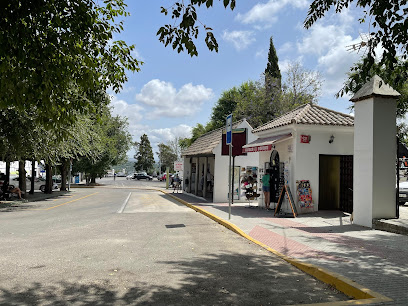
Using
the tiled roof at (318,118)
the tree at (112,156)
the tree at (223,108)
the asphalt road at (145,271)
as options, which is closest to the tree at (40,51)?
the asphalt road at (145,271)

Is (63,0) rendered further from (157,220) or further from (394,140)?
(394,140)

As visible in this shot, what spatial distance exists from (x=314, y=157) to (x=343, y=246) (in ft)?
20.7

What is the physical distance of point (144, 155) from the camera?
342ft

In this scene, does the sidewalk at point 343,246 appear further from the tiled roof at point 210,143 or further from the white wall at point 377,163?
the tiled roof at point 210,143

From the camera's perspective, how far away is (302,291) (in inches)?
187

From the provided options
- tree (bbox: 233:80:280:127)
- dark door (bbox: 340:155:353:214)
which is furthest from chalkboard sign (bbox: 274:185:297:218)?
tree (bbox: 233:80:280:127)

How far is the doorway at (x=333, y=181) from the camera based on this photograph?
540 inches

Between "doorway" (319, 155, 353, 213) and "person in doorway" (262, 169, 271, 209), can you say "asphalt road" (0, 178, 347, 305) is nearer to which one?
"person in doorway" (262, 169, 271, 209)

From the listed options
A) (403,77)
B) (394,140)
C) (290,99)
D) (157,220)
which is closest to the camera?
(403,77)

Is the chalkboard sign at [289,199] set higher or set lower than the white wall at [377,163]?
lower

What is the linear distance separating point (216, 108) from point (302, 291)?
169 feet

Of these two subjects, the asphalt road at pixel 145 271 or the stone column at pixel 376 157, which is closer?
the asphalt road at pixel 145 271

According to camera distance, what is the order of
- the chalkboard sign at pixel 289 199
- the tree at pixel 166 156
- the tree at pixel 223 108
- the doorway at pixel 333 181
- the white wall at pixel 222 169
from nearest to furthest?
1. the chalkboard sign at pixel 289 199
2. the doorway at pixel 333 181
3. the white wall at pixel 222 169
4. the tree at pixel 223 108
5. the tree at pixel 166 156

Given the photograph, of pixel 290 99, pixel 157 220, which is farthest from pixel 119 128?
pixel 157 220
